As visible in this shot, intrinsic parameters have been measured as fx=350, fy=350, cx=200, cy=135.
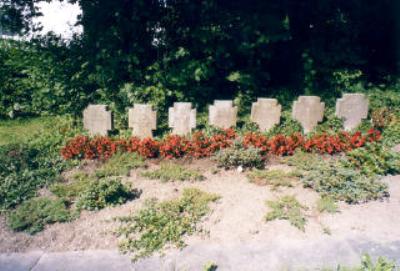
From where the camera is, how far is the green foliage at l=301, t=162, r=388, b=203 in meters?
4.71

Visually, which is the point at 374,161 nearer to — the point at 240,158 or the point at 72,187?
the point at 240,158

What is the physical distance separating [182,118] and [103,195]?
9.64 ft

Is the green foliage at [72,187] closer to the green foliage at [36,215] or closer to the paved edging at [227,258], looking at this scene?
the green foliage at [36,215]

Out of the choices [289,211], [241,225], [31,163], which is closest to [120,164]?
[31,163]

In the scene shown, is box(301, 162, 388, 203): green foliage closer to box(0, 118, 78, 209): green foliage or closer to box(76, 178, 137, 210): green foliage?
box(76, 178, 137, 210): green foliage

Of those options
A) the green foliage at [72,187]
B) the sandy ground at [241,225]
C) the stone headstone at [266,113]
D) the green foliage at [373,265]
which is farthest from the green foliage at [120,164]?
the green foliage at [373,265]

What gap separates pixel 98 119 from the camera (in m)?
7.21

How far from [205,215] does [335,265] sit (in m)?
1.60

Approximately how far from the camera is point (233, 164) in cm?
578

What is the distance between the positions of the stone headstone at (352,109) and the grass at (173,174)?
3759 millimetres

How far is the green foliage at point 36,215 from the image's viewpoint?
420cm

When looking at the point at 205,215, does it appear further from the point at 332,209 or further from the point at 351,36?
the point at 351,36

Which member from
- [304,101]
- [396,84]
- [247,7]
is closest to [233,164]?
[304,101]

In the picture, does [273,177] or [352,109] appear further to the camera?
[352,109]
